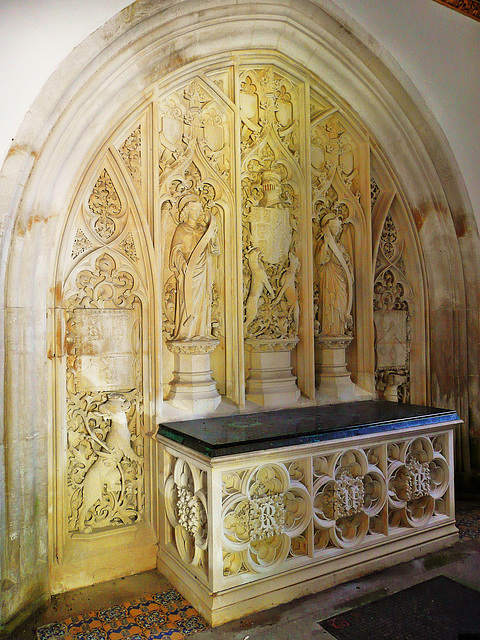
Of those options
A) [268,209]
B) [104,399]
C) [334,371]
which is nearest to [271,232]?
[268,209]

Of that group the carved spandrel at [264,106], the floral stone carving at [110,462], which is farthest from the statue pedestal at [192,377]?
the carved spandrel at [264,106]

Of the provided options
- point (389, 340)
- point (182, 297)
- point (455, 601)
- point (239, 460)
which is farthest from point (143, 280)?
point (455, 601)

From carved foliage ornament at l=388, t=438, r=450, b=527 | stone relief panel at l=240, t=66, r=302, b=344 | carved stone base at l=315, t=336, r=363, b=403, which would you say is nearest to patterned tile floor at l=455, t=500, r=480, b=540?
carved foliage ornament at l=388, t=438, r=450, b=527

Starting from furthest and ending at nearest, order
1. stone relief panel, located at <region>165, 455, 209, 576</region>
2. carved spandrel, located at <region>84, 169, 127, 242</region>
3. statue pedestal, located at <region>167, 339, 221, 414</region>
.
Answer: statue pedestal, located at <region>167, 339, 221, 414</region>
carved spandrel, located at <region>84, 169, 127, 242</region>
stone relief panel, located at <region>165, 455, 209, 576</region>

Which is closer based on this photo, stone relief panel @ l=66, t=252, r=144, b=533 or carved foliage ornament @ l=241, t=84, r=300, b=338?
stone relief panel @ l=66, t=252, r=144, b=533

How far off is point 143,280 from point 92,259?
0.33 m

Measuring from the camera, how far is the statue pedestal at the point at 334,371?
372 cm

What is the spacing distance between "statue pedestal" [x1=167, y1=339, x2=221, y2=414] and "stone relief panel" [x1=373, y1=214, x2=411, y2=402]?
1555 millimetres

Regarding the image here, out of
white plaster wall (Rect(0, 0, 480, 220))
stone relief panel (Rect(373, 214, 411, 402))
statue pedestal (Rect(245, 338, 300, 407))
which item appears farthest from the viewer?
stone relief panel (Rect(373, 214, 411, 402))

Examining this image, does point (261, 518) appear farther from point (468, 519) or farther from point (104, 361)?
point (468, 519)

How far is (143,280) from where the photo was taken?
9.92ft

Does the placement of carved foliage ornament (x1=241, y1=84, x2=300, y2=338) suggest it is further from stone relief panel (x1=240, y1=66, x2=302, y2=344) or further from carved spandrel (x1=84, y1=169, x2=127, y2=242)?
carved spandrel (x1=84, y1=169, x2=127, y2=242)

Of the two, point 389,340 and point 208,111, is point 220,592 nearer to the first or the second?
point 389,340

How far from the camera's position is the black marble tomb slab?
2492mm
